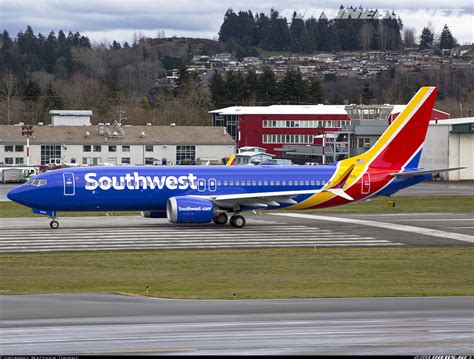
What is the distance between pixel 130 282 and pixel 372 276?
8.69 metres

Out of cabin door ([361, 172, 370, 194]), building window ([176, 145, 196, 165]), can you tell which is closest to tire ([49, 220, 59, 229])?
cabin door ([361, 172, 370, 194])

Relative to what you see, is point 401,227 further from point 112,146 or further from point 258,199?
point 112,146

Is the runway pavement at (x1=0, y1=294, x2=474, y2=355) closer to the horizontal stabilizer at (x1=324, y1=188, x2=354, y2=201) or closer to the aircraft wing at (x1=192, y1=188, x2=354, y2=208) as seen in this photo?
the aircraft wing at (x1=192, y1=188, x2=354, y2=208)

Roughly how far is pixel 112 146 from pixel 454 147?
1867 inches

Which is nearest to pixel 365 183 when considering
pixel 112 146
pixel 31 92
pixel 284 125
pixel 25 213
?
pixel 25 213

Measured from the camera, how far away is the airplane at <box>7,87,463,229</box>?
5066 centimetres

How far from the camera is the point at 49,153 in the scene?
126375 mm

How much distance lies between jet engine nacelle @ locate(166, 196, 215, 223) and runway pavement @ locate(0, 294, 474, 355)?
75.2 ft

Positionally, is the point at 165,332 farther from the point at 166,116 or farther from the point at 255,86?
the point at 255,86

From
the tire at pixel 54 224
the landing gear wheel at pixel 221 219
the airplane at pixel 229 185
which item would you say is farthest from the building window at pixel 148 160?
the tire at pixel 54 224

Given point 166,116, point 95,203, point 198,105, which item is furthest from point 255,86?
point 95,203

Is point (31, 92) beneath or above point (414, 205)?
above

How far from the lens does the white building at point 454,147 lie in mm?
98000

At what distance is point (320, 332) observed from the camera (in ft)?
69.8
